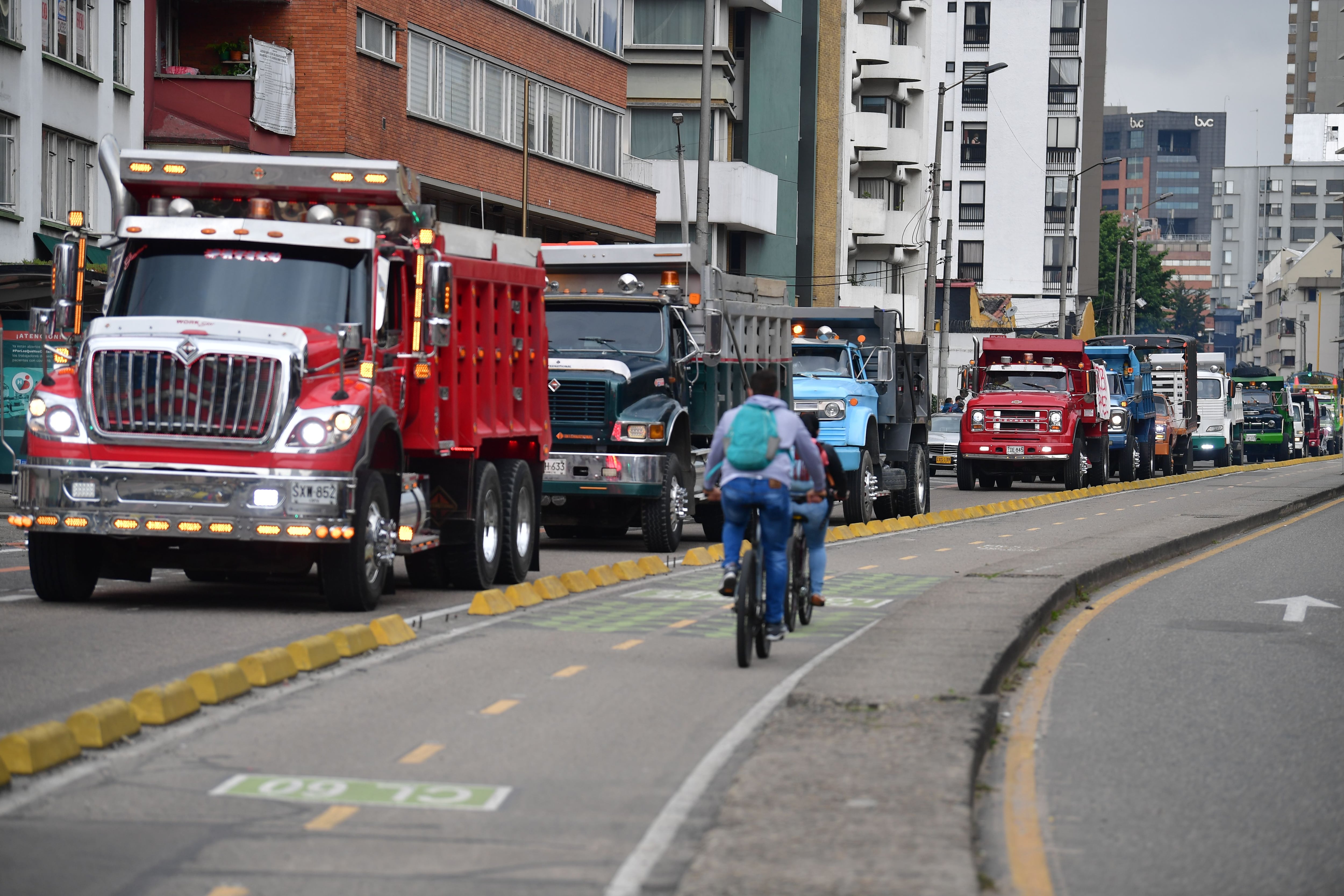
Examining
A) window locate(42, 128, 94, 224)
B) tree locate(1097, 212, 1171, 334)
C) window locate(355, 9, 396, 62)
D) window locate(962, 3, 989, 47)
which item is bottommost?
window locate(42, 128, 94, 224)

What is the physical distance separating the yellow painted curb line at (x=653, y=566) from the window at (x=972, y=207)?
291 feet

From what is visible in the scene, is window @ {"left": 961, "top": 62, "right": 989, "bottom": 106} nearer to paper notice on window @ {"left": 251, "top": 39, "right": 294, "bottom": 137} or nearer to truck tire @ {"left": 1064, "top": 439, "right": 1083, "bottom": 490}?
truck tire @ {"left": 1064, "top": 439, "right": 1083, "bottom": 490}

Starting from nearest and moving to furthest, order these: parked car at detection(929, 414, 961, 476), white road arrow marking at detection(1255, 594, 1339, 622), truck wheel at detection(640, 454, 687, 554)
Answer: white road arrow marking at detection(1255, 594, 1339, 622) < truck wheel at detection(640, 454, 687, 554) < parked car at detection(929, 414, 961, 476)

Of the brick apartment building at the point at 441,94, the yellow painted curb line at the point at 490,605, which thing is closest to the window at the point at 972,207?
the brick apartment building at the point at 441,94

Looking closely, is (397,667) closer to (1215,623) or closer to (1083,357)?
(1215,623)

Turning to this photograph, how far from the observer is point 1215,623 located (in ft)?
47.6

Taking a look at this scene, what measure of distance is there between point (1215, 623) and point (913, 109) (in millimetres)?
70028

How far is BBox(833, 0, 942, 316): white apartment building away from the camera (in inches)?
2938

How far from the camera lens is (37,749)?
7.62 metres

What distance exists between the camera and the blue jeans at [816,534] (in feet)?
39.2

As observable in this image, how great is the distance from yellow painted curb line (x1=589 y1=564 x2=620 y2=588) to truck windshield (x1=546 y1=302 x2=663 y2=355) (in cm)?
440

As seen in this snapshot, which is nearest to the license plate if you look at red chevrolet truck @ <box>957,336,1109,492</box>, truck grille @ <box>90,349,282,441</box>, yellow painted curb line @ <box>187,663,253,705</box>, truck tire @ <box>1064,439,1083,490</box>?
truck grille @ <box>90,349,282,441</box>

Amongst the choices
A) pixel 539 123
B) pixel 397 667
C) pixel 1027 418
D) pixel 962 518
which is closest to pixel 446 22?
pixel 539 123

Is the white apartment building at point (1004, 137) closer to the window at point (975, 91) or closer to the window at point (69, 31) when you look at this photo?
the window at point (975, 91)
